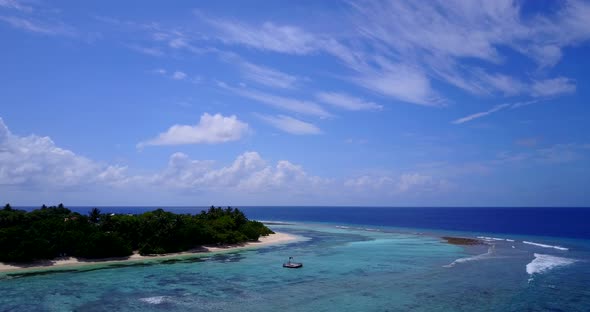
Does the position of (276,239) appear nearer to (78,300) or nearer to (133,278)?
(133,278)

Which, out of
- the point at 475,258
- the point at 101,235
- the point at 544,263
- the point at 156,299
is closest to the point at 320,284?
the point at 156,299

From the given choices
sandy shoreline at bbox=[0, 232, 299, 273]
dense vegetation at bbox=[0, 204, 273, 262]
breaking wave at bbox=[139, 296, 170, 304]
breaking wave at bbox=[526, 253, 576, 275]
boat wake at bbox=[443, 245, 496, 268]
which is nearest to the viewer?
breaking wave at bbox=[139, 296, 170, 304]

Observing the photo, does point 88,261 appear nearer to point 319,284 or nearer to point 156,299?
point 156,299

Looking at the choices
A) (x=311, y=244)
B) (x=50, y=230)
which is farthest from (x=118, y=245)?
(x=311, y=244)

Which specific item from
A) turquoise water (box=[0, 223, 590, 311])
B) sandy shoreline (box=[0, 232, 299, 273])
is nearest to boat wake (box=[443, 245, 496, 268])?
turquoise water (box=[0, 223, 590, 311])

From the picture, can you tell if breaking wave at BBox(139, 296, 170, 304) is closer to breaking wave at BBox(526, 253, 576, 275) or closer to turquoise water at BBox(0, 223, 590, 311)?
turquoise water at BBox(0, 223, 590, 311)

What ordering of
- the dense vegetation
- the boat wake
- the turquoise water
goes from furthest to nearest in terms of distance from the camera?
the boat wake, the dense vegetation, the turquoise water

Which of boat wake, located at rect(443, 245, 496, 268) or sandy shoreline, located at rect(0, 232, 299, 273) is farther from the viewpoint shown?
boat wake, located at rect(443, 245, 496, 268)

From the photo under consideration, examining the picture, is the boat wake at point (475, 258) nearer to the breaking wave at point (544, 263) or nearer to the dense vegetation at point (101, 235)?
the breaking wave at point (544, 263)
